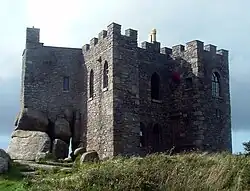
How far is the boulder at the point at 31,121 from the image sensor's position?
103ft

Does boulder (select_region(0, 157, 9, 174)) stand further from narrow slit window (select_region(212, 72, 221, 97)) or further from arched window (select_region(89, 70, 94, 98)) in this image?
narrow slit window (select_region(212, 72, 221, 97))

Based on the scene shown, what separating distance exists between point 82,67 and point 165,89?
5.61 m

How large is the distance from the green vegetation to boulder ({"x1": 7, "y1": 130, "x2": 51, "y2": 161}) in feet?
38.2

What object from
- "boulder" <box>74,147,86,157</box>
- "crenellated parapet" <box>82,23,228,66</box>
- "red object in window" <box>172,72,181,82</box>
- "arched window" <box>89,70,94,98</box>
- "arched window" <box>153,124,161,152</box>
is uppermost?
"crenellated parapet" <box>82,23,228,66</box>

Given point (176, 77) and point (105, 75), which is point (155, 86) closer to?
point (176, 77)

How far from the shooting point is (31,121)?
31.5m

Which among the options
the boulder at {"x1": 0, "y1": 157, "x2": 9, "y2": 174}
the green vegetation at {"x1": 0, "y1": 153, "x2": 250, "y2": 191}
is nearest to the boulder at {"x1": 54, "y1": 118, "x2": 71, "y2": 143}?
the boulder at {"x1": 0, "y1": 157, "x2": 9, "y2": 174}

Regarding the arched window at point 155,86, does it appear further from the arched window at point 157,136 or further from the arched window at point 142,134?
the arched window at point 142,134

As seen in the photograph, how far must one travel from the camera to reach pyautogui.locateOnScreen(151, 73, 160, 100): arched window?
33.4m

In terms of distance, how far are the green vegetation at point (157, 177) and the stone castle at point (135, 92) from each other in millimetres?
13607

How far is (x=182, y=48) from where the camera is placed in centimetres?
3394

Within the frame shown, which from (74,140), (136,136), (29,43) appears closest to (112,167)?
(136,136)

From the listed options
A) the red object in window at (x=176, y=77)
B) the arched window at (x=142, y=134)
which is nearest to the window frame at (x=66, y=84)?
the arched window at (x=142, y=134)

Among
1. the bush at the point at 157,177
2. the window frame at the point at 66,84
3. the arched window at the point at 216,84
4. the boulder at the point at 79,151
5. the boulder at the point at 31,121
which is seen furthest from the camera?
the arched window at the point at 216,84
